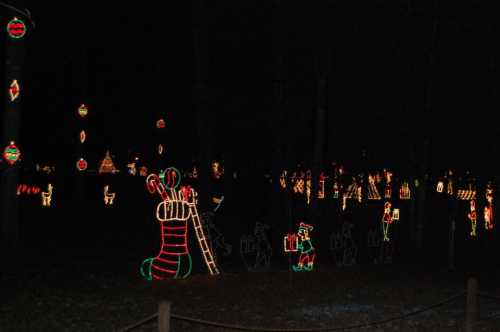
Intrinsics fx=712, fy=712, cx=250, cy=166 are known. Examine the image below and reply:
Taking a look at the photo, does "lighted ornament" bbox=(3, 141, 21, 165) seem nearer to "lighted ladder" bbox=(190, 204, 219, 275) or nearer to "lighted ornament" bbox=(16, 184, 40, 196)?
"lighted ladder" bbox=(190, 204, 219, 275)

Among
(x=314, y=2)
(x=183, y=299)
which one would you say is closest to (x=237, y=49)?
(x=314, y=2)

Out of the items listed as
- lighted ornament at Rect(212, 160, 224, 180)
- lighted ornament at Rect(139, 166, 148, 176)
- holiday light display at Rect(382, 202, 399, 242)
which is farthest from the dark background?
lighted ornament at Rect(139, 166, 148, 176)

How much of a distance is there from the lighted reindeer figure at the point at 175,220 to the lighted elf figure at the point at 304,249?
7.35ft

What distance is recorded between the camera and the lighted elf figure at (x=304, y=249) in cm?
1678

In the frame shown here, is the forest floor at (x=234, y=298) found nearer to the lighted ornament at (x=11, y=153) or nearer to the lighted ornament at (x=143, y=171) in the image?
the lighted ornament at (x=11, y=153)

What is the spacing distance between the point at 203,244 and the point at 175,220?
3.21ft

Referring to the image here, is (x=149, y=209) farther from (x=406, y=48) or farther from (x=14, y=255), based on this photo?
(x=14, y=255)

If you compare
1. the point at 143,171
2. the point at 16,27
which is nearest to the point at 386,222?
the point at 16,27

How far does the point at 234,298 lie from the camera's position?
13000 mm

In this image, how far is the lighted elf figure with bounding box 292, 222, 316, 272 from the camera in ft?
55.1

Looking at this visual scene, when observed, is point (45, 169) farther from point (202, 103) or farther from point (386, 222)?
point (202, 103)

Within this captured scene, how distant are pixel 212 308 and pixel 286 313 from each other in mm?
1243

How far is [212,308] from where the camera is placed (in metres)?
11.9

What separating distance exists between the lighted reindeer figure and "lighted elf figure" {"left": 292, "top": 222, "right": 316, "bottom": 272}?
224 cm
